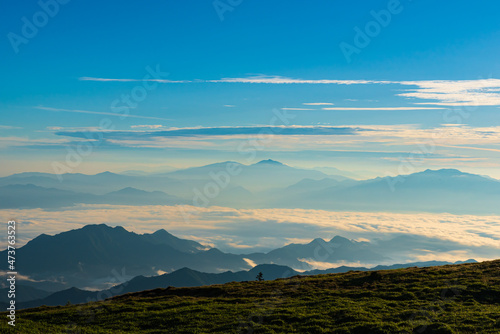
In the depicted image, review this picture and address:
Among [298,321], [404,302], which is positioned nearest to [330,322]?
[298,321]

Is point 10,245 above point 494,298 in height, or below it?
above

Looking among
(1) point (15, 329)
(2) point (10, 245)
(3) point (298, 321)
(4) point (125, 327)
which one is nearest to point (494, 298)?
(3) point (298, 321)

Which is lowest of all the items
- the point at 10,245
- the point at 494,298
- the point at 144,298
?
the point at 144,298

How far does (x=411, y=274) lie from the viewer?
52.0 m

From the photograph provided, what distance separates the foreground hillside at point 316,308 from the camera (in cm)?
Result: 3266

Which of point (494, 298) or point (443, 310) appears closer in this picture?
point (443, 310)

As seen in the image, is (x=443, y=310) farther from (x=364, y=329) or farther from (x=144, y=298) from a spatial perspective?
(x=144, y=298)

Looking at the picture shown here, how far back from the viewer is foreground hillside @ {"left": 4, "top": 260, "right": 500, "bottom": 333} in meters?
32.7

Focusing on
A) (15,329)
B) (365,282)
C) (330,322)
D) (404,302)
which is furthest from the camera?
(365,282)

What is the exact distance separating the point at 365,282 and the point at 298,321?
18.4 m

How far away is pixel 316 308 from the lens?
38.2 metres

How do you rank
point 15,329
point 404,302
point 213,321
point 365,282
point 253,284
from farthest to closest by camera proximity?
point 253,284, point 365,282, point 404,302, point 213,321, point 15,329

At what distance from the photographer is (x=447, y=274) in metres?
51.1

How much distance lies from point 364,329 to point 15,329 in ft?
90.6
